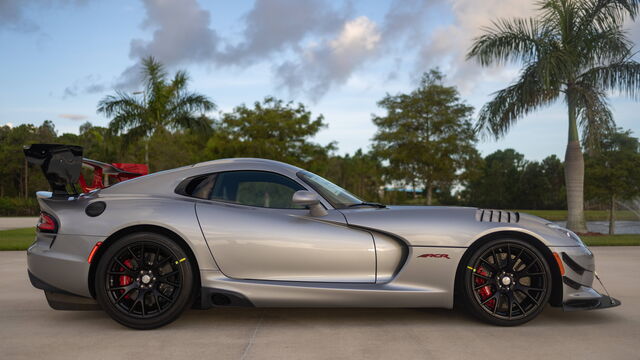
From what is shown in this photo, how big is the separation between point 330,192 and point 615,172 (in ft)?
71.8

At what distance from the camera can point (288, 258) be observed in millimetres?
4055

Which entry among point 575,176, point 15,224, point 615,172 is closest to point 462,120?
point 615,172

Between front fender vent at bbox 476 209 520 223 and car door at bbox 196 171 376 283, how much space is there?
0.93 metres

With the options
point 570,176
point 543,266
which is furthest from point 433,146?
point 543,266

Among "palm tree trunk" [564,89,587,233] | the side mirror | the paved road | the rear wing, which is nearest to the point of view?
the side mirror

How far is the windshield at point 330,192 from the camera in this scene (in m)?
4.34

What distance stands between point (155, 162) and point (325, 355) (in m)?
36.1

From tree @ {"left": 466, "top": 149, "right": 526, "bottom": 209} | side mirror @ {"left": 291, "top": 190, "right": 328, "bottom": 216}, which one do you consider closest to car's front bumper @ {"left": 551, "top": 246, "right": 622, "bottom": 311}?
side mirror @ {"left": 291, "top": 190, "right": 328, "bottom": 216}

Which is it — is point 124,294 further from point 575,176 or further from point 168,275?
point 575,176

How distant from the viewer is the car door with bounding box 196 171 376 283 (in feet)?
13.3

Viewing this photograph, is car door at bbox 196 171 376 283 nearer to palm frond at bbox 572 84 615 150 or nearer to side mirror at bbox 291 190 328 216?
side mirror at bbox 291 190 328 216

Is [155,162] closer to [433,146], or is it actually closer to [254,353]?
[433,146]

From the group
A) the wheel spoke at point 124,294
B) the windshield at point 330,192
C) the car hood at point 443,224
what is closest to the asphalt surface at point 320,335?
the wheel spoke at point 124,294

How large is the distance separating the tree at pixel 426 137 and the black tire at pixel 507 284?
26.5 metres
